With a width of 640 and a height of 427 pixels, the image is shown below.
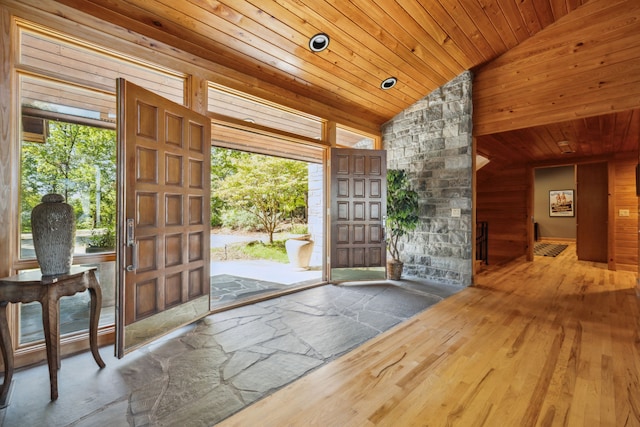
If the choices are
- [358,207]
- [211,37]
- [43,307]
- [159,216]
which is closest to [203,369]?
[43,307]

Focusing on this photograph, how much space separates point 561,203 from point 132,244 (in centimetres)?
1282

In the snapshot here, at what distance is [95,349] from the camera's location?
2.01 metres

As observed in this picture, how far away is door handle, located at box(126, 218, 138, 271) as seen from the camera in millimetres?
2113

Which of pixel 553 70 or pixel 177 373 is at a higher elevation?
pixel 553 70

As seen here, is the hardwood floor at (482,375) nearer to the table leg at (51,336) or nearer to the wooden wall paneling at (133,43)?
the table leg at (51,336)

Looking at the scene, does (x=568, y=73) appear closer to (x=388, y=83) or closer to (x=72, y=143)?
(x=388, y=83)

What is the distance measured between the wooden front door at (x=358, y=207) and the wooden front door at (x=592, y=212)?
5309mm

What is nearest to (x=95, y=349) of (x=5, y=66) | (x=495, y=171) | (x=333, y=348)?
(x=333, y=348)

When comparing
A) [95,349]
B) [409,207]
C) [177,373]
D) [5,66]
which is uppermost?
[5,66]

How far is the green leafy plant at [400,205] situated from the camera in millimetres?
4531

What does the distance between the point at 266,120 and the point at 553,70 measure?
3744 millimetres

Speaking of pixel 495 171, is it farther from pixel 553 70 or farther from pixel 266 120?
pixel 266 120

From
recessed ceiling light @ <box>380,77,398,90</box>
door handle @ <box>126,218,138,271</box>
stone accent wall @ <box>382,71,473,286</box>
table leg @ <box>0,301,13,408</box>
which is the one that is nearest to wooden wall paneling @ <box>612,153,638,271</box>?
stone accent wall @ <box>382,71,473,286</box>

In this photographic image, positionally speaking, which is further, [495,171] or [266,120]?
[495,171]
